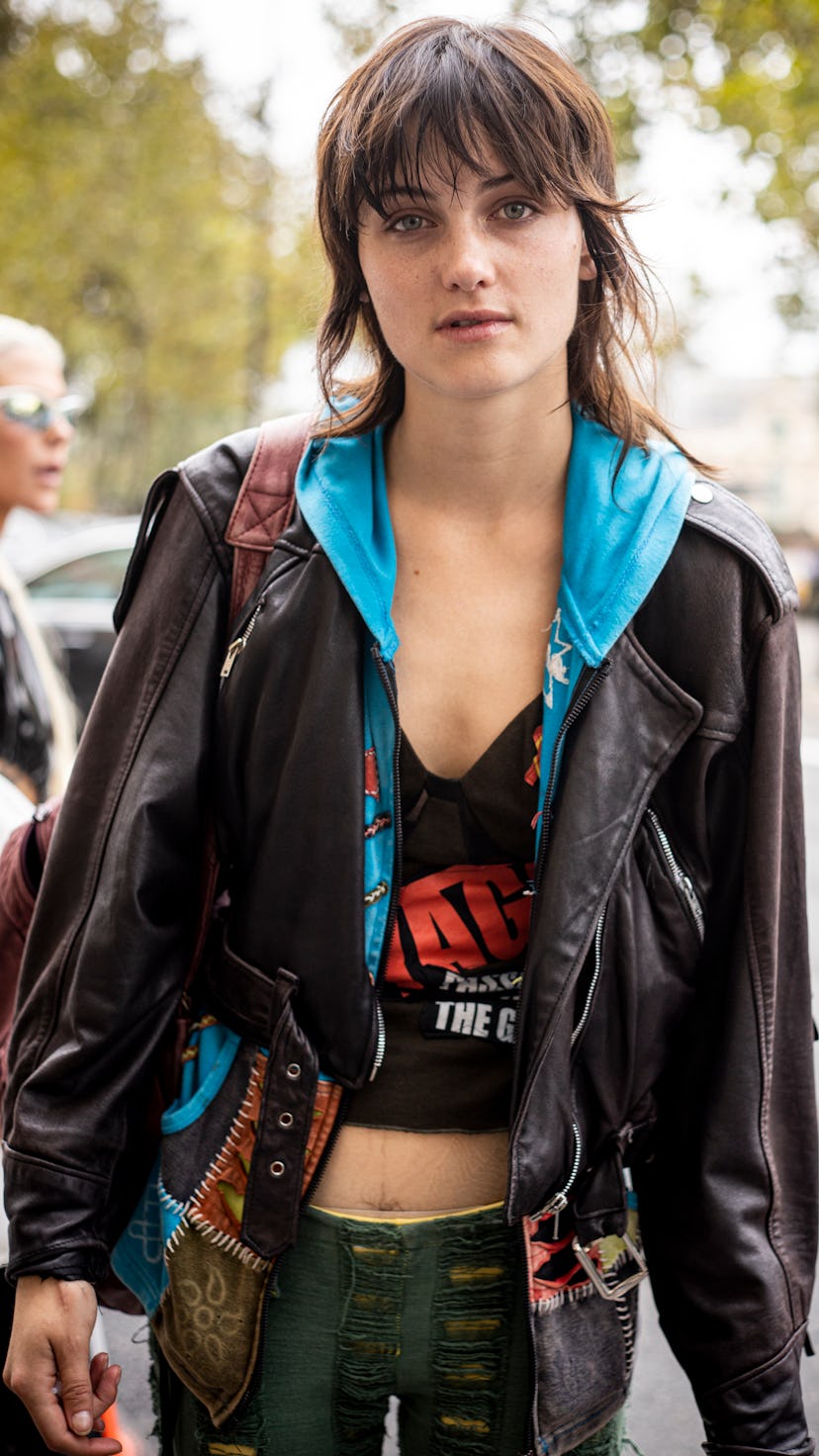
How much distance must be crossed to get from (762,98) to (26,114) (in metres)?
10.3

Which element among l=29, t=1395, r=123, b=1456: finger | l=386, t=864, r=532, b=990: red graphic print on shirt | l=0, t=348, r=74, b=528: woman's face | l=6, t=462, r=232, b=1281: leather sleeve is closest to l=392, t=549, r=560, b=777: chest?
l=386, t=864, r=532, b=990: red graphic print on shirt

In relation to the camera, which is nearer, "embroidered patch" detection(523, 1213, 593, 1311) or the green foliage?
"embroidered patch" detection(523, 1213, 593, 1311)

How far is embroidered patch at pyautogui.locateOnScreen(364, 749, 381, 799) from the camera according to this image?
156 centimetres

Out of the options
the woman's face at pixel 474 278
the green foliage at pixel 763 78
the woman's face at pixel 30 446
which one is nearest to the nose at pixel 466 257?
the woman's face at pixel 474 278

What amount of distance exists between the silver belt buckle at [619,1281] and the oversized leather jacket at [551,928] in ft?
0.06

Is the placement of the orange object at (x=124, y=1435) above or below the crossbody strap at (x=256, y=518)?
A: below

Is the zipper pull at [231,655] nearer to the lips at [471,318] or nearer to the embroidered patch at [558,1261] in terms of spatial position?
the lips at [471,318]

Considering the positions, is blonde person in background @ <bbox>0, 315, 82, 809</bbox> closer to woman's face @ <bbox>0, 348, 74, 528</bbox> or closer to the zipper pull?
woman's face @ <bbox>0, 348, 74, 528</bbox>

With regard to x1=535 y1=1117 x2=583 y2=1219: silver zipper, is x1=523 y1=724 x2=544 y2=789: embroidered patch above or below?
above

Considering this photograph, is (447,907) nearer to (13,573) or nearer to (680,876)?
(680,876)

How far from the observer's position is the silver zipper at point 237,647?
1572mm

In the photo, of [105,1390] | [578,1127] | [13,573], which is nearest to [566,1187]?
[578,1127]

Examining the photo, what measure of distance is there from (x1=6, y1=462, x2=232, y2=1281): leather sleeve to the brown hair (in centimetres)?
33

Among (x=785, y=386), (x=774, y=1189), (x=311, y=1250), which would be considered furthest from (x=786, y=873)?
(x=785, y=386)
